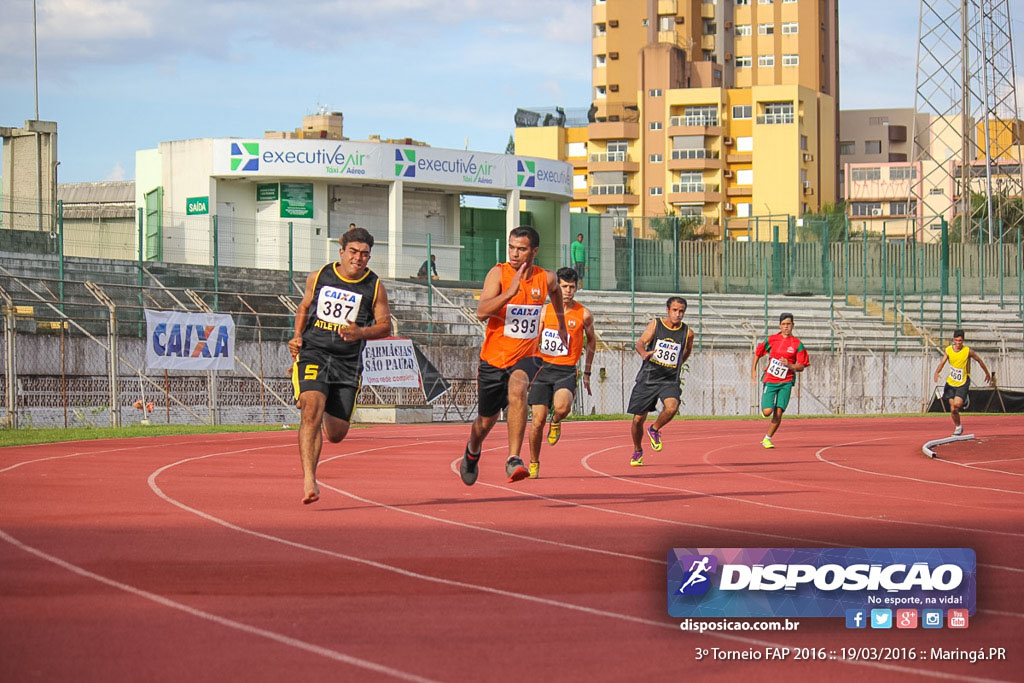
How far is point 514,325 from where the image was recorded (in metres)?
10.9

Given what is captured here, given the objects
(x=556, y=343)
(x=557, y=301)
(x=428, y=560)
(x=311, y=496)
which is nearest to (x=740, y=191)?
(x=556, y=343)

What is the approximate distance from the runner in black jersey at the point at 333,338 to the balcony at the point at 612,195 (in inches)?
3451

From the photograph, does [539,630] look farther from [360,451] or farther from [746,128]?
[746,128]

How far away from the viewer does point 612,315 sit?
40.1 metres

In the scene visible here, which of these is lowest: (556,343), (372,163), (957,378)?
(957,378)

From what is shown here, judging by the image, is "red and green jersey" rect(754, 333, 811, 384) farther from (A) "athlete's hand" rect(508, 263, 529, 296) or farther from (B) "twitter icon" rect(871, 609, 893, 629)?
(B) "twitter icon" rect(871, 609, 893, 629)

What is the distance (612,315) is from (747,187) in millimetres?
57680

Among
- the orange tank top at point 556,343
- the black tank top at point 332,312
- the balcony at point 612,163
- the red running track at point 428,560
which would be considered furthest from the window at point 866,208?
the black tank top at point 332,312

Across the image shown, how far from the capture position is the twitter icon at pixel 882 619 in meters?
5.62

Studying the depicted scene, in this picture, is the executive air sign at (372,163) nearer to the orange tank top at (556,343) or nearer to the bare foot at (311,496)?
the orange tank top at (556,343)

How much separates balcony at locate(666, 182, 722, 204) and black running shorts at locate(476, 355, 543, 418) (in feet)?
281

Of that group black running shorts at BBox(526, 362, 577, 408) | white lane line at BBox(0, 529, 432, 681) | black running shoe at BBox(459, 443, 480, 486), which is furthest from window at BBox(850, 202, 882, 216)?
white lane line at BBox(0, 529, 432, 681)

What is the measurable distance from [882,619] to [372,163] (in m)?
39.8

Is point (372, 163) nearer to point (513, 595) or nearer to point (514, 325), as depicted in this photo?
point (514, 325)
